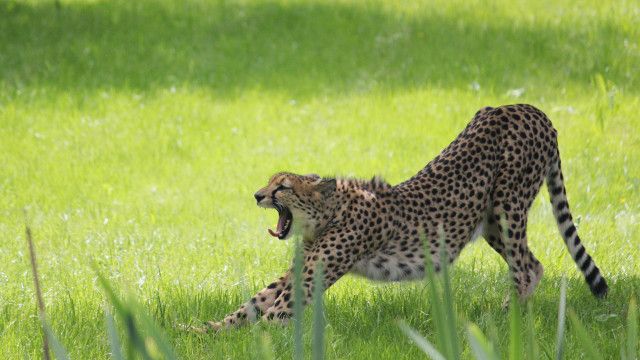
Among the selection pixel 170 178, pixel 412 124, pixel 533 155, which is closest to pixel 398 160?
pixel 412 124

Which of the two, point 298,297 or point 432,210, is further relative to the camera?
point 432,210

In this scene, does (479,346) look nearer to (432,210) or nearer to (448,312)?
(448,312)

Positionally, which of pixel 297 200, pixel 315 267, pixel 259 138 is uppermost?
pixel 259 138

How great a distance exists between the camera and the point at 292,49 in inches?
493

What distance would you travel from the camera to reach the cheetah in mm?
5371

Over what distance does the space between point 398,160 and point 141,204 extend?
2.36m

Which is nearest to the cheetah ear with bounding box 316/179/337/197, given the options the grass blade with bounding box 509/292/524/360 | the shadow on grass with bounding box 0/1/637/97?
the grass blade with bounding box 509/292/524/360

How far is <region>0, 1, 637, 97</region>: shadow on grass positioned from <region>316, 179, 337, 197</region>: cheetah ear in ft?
19.3

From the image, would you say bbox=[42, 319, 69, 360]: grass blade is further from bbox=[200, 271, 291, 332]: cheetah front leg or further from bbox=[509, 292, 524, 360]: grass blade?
bbox=[200, 271, 291, 332]: cheetah front leg

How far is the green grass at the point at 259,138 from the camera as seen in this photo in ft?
18.6

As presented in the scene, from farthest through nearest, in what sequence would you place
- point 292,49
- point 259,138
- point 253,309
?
point 292,49, point 259,138, point 253,309

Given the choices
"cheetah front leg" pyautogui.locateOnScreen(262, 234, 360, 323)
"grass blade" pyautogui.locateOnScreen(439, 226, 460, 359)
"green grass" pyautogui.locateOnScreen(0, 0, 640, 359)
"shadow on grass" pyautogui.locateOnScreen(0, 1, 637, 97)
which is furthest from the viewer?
"shadow on grass" pyautogui.locateOnScreen(0, 1, 637, 97)

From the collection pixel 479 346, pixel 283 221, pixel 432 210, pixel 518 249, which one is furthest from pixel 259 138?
pixel 479 346

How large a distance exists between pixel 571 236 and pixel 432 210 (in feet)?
2.73
